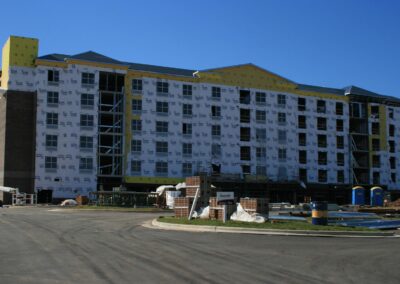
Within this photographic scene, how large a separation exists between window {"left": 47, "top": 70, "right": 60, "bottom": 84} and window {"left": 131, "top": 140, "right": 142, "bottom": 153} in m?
12.4

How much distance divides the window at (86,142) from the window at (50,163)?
3.76 meters

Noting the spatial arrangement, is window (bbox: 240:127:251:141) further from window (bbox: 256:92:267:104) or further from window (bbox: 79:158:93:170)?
window (bbox: 79:158:93:170)

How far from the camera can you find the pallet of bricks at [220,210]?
2666 centimetres

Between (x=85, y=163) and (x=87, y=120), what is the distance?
18.0 feet

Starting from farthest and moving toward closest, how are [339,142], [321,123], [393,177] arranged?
[393,177] < [339,142] < [321,123]

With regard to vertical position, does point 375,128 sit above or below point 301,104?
below

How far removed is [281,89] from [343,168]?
1609 centimetres

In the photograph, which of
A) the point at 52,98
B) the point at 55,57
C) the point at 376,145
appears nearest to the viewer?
the point at 52,98

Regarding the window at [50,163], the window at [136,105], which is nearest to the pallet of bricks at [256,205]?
the window at [50,163]

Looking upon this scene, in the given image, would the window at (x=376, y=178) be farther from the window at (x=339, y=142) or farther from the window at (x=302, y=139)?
the window at (x=302, y=139)

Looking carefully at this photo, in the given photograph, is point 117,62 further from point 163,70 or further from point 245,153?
point 245,153

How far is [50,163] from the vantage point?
212 ft

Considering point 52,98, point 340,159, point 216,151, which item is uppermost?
point 52,98

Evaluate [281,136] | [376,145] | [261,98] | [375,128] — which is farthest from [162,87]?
Answer: [376,145]
